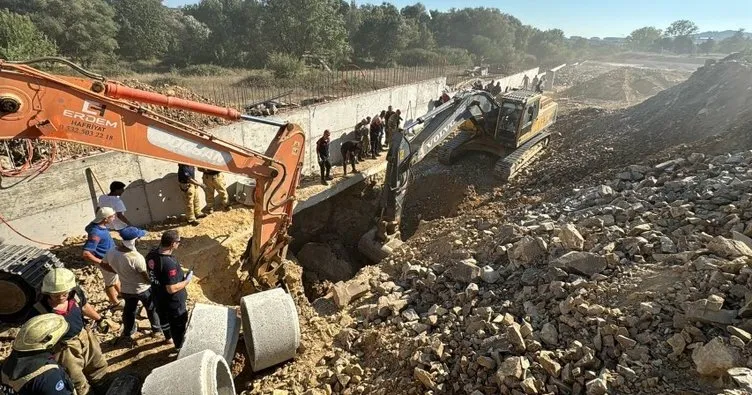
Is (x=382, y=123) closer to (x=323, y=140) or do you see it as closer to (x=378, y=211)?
(x=323, y=140)

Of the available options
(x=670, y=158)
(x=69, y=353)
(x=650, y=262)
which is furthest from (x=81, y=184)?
(x=670, y=158)

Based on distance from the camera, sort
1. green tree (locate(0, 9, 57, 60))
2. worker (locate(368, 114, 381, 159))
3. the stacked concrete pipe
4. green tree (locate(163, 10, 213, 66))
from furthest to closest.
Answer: green tree (locate(163, 10, 213, 66)) < green tree (locate(0, 9, 57, 60)) < worker (locate(368, 114, 381, 159)) < the stacked concrete pipe

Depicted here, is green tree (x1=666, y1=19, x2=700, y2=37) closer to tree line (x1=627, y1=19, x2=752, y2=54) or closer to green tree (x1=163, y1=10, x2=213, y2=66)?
tree line (x1=627, y1=19, x2=752, y2=54)

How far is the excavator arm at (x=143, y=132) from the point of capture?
11.8 ft

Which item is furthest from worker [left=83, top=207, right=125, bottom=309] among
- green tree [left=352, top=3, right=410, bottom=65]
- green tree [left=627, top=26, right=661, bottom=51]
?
green tree [left=627, top=26, right=661, bottom=51]

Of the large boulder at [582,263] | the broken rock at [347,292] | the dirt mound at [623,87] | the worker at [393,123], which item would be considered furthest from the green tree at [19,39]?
the dirt mound at [623,87]

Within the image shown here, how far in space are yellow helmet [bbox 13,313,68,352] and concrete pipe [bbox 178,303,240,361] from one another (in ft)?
4.22

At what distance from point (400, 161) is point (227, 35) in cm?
2708

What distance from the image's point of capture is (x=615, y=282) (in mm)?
4594

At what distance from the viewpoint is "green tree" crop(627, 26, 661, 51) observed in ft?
285

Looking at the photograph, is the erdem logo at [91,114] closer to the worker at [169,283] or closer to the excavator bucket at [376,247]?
the worker at [169,283]

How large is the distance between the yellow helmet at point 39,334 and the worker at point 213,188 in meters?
5.05

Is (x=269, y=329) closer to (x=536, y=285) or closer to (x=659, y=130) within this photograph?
(x=536, y=285)

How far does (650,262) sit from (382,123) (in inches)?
325
